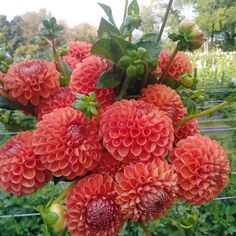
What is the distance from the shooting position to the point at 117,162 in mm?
396

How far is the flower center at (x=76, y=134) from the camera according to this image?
386mm

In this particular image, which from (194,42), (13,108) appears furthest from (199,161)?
(13,108)

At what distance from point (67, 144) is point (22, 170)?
0.06 meters

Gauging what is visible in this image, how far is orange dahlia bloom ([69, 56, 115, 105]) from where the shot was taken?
445 mm

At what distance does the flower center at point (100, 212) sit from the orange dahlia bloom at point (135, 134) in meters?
0.04

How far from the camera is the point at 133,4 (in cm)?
47

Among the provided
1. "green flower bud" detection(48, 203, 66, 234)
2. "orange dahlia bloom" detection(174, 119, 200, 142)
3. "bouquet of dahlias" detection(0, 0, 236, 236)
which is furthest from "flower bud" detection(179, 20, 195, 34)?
"green flower bud" detection(48, 203, 66, 234)

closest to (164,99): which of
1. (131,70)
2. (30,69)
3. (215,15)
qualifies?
(131,70)

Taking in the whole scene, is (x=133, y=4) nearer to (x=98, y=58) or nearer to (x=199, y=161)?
(x=98, y=58)

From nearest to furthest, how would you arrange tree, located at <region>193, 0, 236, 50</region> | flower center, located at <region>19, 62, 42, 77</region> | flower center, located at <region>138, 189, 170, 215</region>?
1. flower center, located at <region>138, 189, 170, 215</region>
2. flower center, located at <region>19, 62, 42, 77</region>
3. tree, located at <region>193, 0, 236, 50</region>

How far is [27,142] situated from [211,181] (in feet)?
0.62

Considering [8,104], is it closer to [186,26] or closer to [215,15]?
[186,26]

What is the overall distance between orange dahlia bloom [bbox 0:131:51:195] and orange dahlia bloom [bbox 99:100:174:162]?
8 cm

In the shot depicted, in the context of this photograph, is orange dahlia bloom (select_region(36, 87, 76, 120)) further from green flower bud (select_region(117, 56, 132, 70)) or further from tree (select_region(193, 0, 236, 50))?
tree (select_region(193, 0, 236, 50))
